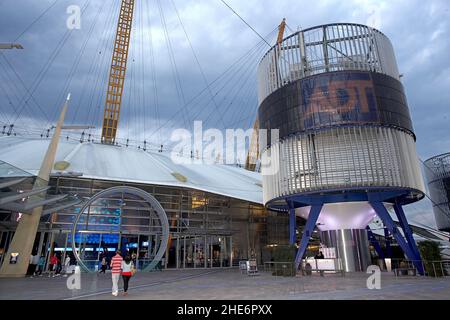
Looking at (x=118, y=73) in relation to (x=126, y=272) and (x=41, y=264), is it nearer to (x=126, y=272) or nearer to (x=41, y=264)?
(x=41, y=264)

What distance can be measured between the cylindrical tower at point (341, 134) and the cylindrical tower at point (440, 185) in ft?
141

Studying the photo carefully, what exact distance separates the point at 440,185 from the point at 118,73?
2612 inches

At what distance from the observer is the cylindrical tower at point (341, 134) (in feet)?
76.0

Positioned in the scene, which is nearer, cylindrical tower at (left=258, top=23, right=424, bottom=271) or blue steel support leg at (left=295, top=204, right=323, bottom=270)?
cylindrical tower at (left=258, top=23, right=424, bottom=271)

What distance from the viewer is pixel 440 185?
201 feet

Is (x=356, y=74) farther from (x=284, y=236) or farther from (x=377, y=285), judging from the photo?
(x=284, y=236)

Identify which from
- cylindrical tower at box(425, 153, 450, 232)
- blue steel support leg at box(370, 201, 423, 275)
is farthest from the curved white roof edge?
cylindrical tower at box(425, 153, 450, 232)

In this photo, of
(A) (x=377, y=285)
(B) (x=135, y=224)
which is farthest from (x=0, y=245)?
(A) (x=377, y=285)

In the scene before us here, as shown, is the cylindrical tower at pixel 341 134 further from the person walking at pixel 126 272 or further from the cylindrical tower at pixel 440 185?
the cylindrical tower at pixel 440 185

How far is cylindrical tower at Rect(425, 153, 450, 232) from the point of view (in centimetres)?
6025

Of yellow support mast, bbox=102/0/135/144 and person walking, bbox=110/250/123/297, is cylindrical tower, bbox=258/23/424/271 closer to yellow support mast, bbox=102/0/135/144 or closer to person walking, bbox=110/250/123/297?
person walking, bbox=110/250/123/297

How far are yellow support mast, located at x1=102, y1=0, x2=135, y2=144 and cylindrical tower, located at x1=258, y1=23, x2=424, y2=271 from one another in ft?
123

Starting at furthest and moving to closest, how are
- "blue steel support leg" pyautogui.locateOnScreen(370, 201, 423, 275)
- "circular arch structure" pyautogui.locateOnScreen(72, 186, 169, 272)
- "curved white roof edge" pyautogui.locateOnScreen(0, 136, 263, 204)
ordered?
"curved white roof edge" pyautogui.locateOnScreen(0, 136, 263, 204), "circular arch structure" pyautogui.locateOnScreen(72, 186, 169, 272), "blue steel support leg" pyautogui.locateOnScreen(370, 201, 423, 275)

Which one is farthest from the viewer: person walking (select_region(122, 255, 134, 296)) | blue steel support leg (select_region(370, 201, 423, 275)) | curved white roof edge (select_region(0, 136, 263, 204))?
curved white roof edge (select_region(0, 136, 263, 204))
